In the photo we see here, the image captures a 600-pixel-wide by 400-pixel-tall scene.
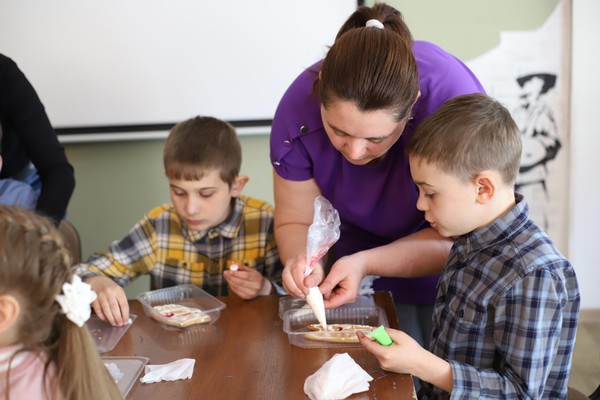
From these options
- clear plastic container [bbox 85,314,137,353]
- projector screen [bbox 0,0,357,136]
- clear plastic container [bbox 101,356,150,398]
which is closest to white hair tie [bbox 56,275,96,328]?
clear plastic container [bbox 101,356,150,398]

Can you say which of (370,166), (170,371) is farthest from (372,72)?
(170,371)

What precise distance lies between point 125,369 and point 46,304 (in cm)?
30

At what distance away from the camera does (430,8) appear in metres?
2.61

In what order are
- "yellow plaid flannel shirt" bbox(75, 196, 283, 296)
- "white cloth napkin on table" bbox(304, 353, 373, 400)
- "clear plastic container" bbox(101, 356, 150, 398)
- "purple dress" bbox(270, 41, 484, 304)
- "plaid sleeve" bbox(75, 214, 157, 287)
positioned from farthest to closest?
"yellow plaid flannel shirt" bbox(75, 196, 283, 296)
"plaid sleeve" bbox(75, 214, 157, 287)
"purple dress" bbox(270, 41, 484, 304)
"clear plastic container" bbox(101, 356, 150, 398)
"white cloth napkin on table" bbox(304, 353, 373, 400)

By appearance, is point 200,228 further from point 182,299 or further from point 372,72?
point 372,72

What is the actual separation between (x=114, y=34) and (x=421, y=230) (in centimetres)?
165

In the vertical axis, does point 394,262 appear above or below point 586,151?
above

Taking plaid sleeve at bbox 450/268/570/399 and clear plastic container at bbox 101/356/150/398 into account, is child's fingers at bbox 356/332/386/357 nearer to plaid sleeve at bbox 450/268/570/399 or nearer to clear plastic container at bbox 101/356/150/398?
plaid sleeve at bbox 450/268/570/399

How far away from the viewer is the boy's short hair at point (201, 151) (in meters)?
1.93

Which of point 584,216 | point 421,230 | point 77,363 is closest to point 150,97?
point 421,230

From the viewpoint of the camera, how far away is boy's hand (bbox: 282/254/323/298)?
4.75 ft

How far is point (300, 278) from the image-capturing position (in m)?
1.45

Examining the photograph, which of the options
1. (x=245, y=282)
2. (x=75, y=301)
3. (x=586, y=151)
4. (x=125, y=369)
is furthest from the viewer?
(x=586, y=151)

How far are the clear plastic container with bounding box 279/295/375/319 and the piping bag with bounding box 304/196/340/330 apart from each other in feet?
0.38
